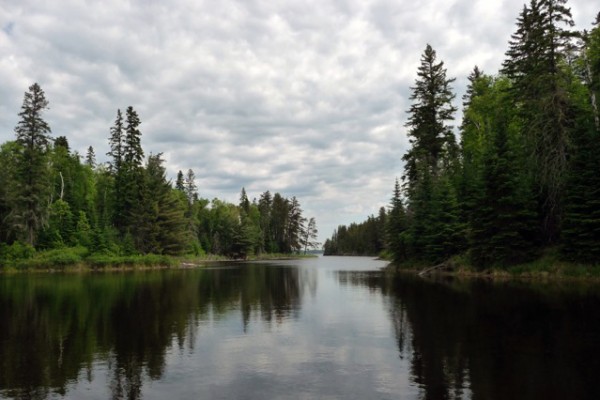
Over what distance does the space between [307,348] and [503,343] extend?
6331mm

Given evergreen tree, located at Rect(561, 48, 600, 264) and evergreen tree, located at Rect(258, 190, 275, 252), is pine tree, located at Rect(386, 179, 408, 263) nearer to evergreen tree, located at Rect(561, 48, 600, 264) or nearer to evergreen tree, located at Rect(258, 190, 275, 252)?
evergreen tree, located at Rect(561, 48, 600, 264)

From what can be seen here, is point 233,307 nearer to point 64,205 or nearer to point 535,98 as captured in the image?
point 535,98

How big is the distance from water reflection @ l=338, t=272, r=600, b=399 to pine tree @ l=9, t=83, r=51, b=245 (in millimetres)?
52514

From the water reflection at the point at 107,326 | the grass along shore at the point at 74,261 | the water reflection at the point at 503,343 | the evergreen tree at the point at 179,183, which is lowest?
the water reflection at the point at 503,343

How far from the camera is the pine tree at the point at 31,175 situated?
58.9 meters

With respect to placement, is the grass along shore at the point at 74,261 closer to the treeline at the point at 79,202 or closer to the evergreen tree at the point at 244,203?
the treeline at the point at 79,202

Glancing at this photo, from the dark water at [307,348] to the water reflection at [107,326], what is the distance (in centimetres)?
7

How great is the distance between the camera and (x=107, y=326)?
18.5m

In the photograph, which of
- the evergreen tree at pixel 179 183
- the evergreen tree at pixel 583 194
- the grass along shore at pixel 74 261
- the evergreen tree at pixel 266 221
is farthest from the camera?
the evergreen tree at pixel 266 221

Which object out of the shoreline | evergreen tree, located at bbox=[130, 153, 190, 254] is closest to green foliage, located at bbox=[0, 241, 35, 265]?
the shoreline

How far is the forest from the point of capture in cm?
3397

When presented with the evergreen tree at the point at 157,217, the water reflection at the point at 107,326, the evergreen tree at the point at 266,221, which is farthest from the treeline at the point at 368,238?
the water reflection at the point at 107,326

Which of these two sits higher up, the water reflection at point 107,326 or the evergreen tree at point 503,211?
the evergreen tree at point 503,211

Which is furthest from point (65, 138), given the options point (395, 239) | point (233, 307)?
point (233, 307)
